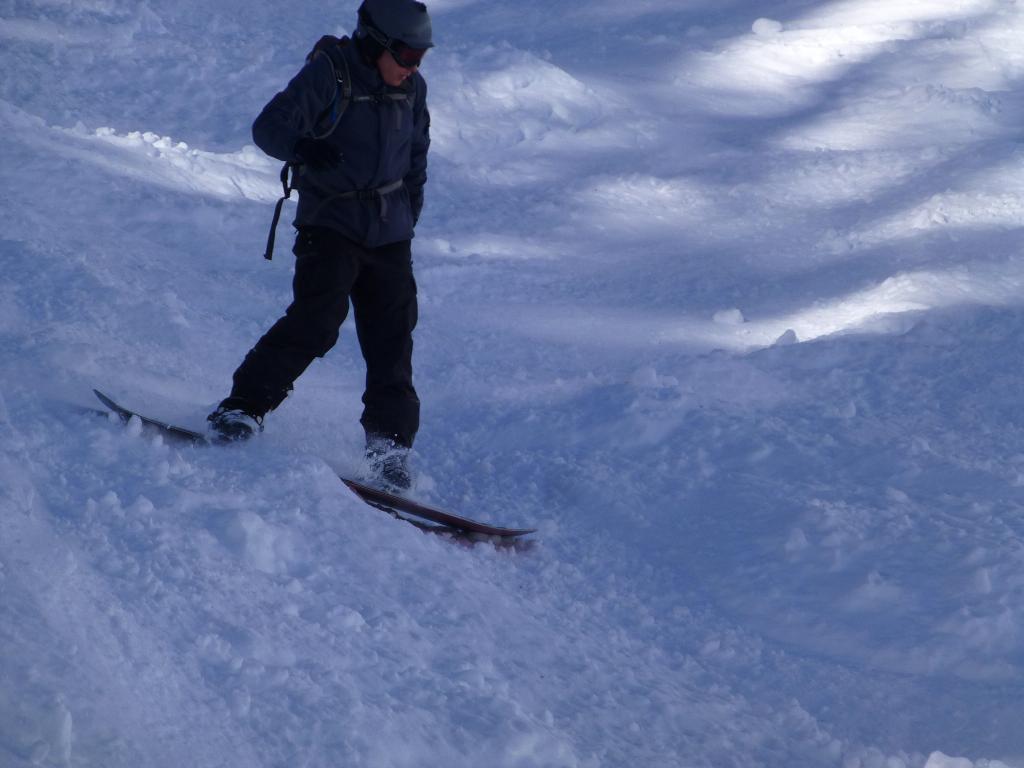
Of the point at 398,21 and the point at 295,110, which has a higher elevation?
the point at 398,21

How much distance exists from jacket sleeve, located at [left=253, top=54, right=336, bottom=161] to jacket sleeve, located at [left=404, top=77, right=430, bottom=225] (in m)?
0.43

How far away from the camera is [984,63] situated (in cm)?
1095

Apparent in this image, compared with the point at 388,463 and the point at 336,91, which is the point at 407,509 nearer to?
the point at 388,463

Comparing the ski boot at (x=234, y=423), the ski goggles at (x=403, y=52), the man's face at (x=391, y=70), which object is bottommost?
the ski boot at (x=234, y=423)

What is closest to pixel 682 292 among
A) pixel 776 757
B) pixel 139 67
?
pixel 776 757

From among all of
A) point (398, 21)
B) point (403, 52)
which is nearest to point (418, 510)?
point (403, 52)

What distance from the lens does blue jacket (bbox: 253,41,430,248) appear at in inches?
152

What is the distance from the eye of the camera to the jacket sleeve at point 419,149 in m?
4.28

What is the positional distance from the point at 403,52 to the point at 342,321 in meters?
1.03

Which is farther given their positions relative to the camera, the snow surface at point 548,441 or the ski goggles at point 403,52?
the ski goggles at point 403,52

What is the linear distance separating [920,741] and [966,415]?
2.41m

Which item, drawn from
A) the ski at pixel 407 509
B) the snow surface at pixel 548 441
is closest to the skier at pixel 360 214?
the ski at pixel 407 509

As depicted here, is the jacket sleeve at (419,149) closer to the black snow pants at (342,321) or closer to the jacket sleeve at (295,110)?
the black snow pants at (342,321)

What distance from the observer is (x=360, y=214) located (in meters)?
4.15
